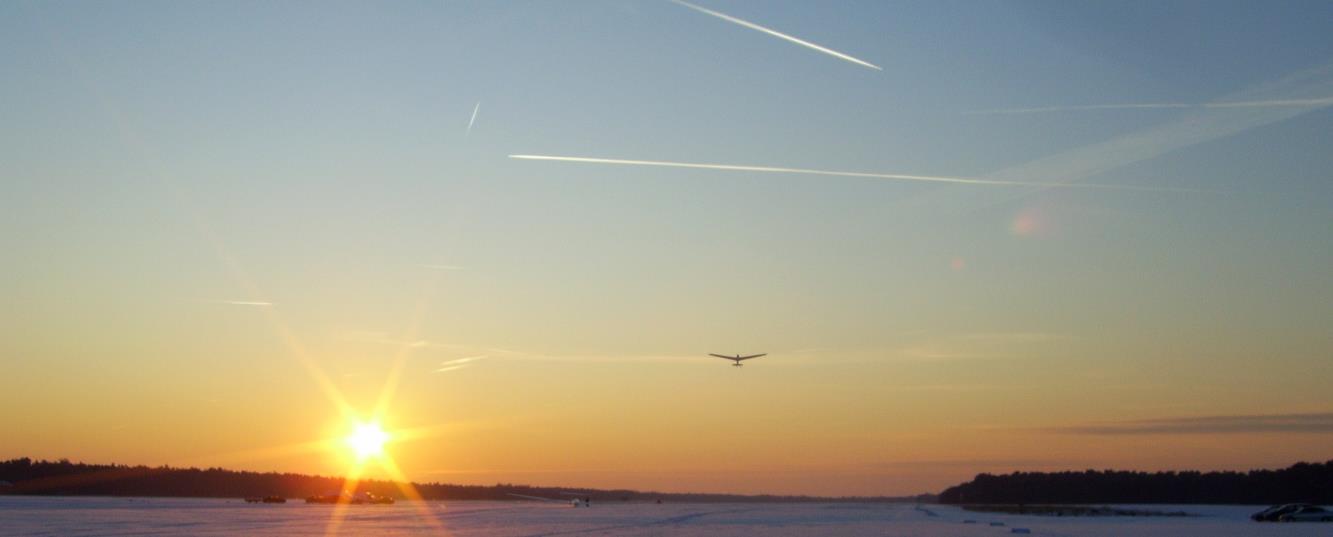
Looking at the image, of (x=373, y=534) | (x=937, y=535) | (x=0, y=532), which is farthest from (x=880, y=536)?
(x=0, y=532)

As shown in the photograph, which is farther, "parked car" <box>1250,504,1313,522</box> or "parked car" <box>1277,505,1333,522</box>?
"parked car" <box>1250,504,1313,522</box>

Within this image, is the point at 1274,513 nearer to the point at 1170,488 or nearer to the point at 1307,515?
the point at 1307,515

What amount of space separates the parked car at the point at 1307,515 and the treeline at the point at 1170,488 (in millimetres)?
54376

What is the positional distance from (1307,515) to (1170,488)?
96567mm

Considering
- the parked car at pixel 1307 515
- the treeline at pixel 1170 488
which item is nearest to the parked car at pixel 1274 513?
the parked car at pixel 1307 515

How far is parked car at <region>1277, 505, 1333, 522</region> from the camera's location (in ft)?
217

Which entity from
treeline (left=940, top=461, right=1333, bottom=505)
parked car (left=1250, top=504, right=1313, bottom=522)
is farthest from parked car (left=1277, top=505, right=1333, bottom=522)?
treeline (left=940, top=461, right=1333, bottom=505)

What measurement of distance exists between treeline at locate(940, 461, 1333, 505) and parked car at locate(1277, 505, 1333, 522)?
54.4 m

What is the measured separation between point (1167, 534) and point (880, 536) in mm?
11072

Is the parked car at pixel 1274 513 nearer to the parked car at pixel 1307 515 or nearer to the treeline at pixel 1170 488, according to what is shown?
the parked car at pixel 1307 515

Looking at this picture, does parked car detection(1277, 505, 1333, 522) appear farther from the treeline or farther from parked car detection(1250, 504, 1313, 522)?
the treeline

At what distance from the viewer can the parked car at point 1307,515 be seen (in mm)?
66250

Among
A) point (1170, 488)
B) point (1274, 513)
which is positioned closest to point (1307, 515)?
point (1274, 513)

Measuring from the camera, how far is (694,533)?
142ft
